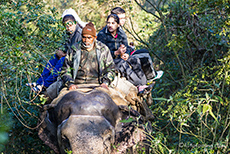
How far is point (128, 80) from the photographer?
6.22 meters

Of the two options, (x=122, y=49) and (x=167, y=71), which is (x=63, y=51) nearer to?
(x=122, y=49)

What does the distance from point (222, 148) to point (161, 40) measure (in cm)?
632

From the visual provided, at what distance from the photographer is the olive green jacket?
5129mm

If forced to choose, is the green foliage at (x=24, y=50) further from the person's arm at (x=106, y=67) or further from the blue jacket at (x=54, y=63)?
the person's arm at (x=106, y=67)

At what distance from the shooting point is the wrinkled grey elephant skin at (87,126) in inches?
153

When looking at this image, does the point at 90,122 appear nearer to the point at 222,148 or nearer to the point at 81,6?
the point at 222,148

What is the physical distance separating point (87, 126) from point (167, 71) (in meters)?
5.62

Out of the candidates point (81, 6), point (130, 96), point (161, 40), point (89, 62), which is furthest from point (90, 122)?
point (81, 6)

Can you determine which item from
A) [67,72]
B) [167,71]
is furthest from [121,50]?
[167,71]

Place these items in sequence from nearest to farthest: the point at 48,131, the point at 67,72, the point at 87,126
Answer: the point at 87,126, the point at 48,131, the point at 67,72

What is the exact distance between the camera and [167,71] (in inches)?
365

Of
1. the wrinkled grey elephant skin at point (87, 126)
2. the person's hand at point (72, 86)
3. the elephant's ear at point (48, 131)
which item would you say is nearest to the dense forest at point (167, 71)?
the elephant's ear at point (48, 131)

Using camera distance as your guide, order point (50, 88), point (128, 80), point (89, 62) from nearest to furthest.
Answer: point (89, 62), point (50, 88), point (128, 80)

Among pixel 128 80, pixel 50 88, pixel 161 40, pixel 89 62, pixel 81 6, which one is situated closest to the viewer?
pixel 89 62
